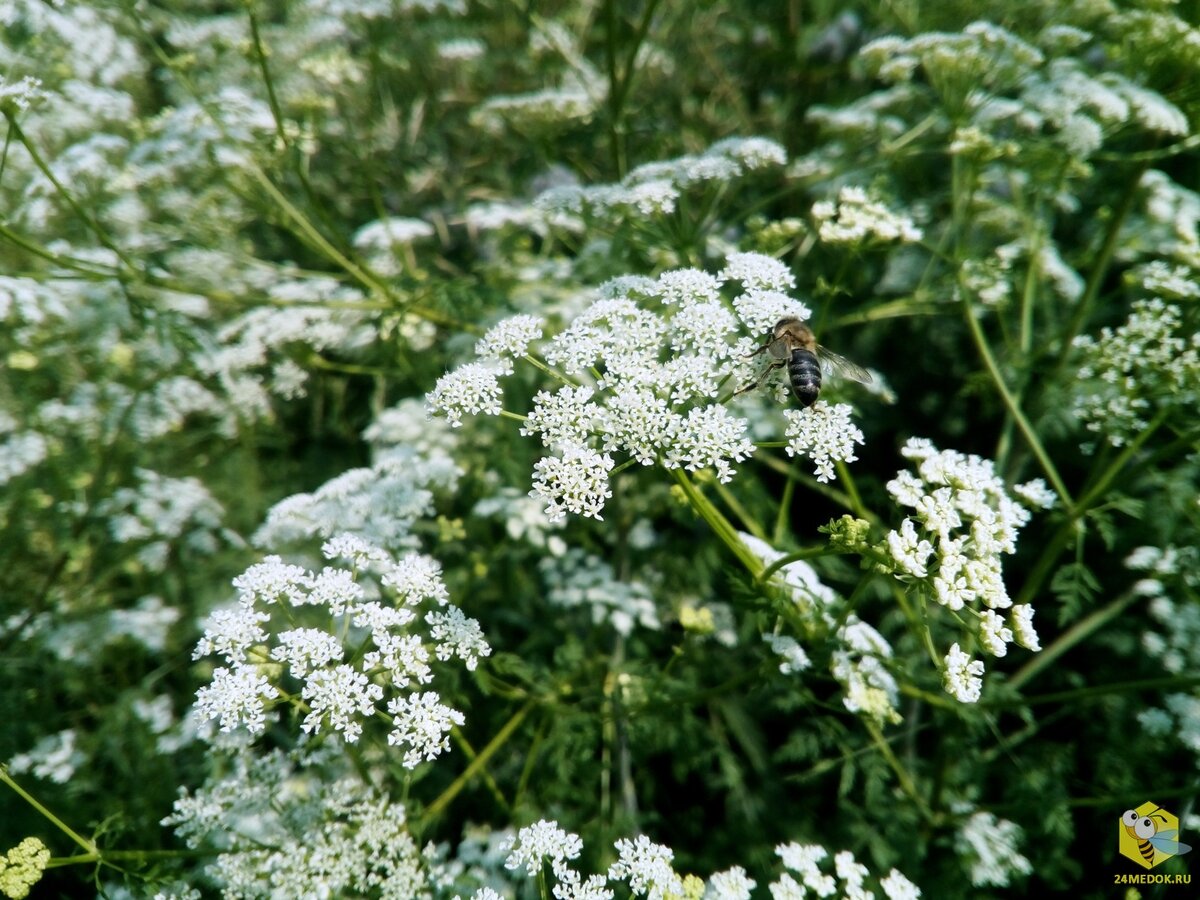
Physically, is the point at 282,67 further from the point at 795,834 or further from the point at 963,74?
the point at 795,834

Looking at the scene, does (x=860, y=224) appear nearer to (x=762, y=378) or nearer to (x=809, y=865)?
(x=762, y=378)

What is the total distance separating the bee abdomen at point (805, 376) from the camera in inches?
114

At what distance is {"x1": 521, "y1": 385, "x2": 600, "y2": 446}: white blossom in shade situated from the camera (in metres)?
2.77

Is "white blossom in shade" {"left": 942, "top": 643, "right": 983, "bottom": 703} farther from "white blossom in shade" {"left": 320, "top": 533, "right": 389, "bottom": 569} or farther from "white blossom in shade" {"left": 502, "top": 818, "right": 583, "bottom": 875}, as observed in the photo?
"white blossom in shade" {"left": 320, "top": 533, "right": 389, "bottom": 569}

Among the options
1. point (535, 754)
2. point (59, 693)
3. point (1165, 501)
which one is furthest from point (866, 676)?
point (59, 693)

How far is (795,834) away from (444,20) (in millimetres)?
6807

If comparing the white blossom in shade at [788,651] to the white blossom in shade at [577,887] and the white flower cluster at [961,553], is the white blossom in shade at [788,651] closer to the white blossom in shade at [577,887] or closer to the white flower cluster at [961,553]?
the white flower cluster at [961,553]

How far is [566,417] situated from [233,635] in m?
1.38

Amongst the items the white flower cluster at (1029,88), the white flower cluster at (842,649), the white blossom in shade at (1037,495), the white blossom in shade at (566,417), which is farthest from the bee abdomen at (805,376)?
the white flower cluster at (1029,88)

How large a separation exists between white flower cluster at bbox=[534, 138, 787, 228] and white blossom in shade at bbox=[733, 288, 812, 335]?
31.9 inches

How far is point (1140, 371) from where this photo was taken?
3.54m

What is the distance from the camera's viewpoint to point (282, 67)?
6.84 metres

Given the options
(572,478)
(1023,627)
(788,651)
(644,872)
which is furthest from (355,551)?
(1023,627)

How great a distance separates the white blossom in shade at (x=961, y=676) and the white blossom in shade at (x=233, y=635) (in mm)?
2264
